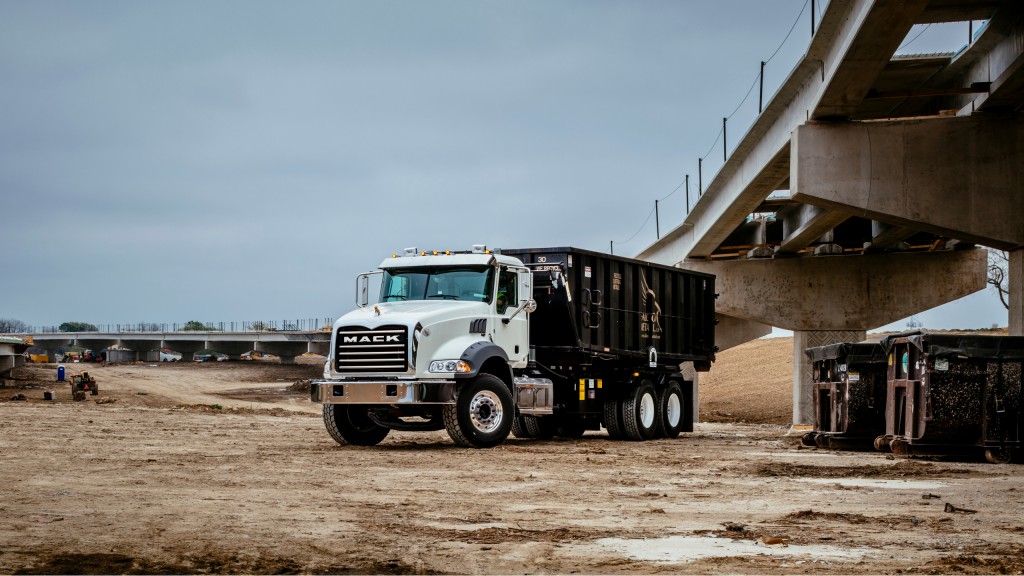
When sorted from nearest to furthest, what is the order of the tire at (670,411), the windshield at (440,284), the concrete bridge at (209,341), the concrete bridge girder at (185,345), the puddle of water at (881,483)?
the puddle of water at (881,483) → the windshield at (440,284) → the tire at (670,411) → the concrete bridge at (209,341) → the concrete bridge girder at (185,345)

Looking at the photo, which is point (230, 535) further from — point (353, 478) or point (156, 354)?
point (156, 354)

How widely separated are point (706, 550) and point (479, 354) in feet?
33.3

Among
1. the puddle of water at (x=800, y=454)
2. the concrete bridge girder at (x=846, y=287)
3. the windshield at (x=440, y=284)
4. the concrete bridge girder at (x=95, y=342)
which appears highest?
the concrete bridge girder at (x=846, y=287)

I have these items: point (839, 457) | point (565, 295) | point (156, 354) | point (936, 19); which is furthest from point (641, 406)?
point (156, 354)

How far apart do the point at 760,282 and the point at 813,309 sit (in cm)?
173

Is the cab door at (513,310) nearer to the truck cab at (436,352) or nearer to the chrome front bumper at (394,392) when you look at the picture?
the truck cab at (436,352)

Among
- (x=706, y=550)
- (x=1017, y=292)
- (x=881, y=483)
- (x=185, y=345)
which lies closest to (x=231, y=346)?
(x=185, y=345)

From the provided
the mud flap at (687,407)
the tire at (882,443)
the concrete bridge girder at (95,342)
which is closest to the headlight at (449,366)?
the tire at (882,443)

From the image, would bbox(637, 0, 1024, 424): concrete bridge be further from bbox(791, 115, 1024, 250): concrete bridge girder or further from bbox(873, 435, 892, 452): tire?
bbox(873, 435, 892, 452): tire

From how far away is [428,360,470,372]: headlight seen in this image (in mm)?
17484

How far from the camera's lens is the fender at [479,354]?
57.5 feet

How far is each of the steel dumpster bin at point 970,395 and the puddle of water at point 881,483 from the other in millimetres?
3116

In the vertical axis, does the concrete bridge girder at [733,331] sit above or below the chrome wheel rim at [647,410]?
above

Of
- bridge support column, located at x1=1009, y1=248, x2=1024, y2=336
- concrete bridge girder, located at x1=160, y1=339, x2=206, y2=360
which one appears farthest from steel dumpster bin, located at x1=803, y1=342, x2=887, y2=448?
concrete bridge girder, located at x1=160, y1=339, x2=206, y2=360
